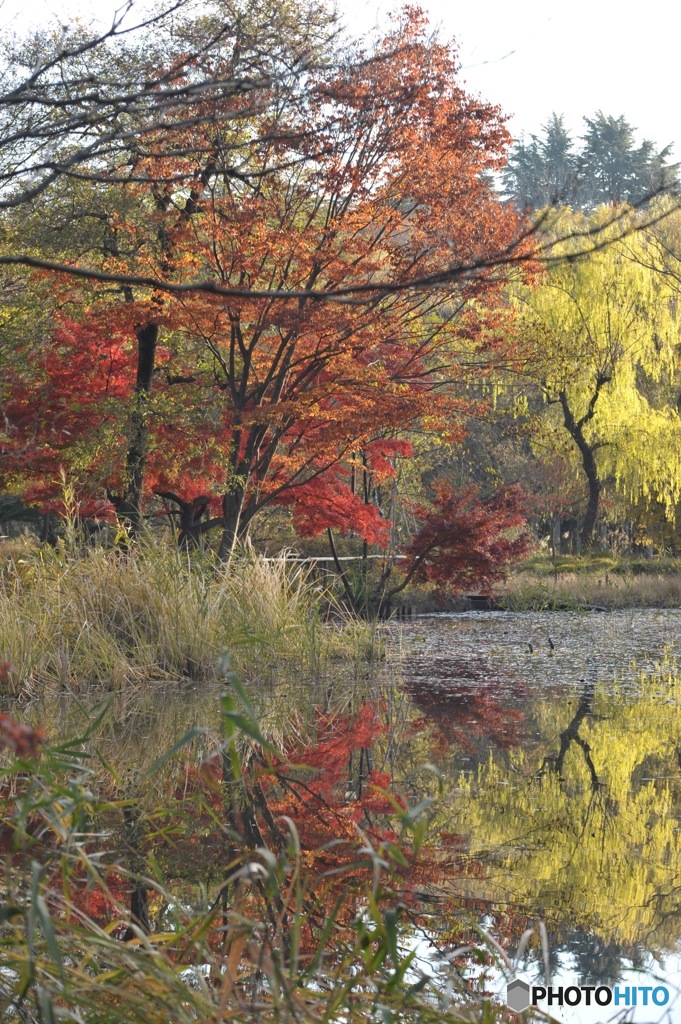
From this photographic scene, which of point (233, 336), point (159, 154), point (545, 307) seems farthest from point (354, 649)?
point (545, 307)

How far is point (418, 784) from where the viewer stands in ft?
13.4

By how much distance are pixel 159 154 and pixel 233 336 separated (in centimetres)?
905

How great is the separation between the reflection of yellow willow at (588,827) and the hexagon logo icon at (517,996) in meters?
0.39

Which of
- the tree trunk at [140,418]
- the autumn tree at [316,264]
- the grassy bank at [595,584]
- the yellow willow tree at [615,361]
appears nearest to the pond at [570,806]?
the autumn tree at [316,264]

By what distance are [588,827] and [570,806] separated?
1.04ft

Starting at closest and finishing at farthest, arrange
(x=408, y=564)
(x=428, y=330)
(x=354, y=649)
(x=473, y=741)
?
(x=473, y=741), (x=354, y=649), (x=428, y=330), (x=408, y=564)

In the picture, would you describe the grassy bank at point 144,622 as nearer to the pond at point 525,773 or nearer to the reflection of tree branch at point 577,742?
the pond at point 525,773

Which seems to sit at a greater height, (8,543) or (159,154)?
(159,154)

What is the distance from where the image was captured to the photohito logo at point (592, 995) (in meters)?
2.08

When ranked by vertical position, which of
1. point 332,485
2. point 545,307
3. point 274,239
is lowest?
point 332,485

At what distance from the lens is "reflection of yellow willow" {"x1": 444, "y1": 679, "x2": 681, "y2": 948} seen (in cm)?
259

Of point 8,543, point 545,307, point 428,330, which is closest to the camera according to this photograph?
point 428,330

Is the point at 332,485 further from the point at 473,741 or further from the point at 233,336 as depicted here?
the point at 473,741

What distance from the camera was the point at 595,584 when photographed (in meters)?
18.3
